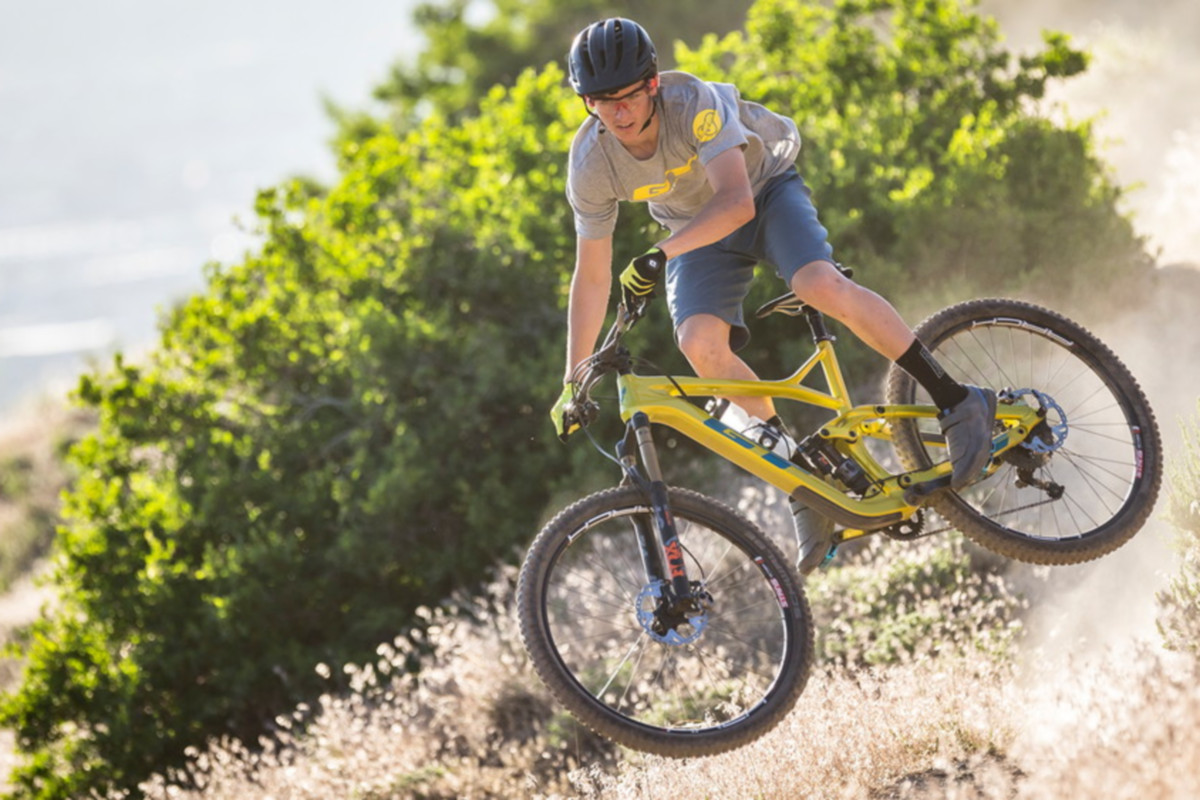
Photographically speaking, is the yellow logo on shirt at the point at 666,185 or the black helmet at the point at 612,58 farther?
the yellow logo on shirt at the point at 666,185

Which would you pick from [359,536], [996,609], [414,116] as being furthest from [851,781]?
[414,116]

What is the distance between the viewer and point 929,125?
1075cm

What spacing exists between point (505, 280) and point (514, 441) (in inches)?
53.9

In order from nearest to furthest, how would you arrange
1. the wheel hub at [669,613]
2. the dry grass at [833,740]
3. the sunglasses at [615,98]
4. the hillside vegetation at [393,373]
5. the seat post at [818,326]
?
the dry grass at [833,740] < the wheel hub at [669,613] < the sunglasses at [615,98] < the seat post at [818,326] < the hillside vegetation at [393,373]

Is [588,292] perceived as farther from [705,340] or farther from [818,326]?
[818,326]

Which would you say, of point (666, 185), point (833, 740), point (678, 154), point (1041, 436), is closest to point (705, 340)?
point (666, 185)

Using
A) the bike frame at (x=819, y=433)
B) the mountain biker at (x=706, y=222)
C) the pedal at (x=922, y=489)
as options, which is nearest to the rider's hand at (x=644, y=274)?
the mountain biker at (x=706, y=222)

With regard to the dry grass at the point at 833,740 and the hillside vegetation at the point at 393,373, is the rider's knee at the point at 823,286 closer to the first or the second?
the dry grass at the point at 833,740

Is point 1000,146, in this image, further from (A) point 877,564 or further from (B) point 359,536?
(B) point 359,536

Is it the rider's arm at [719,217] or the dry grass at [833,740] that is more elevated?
the rider's arm at [719,217]

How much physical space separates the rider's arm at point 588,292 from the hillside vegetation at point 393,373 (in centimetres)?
412

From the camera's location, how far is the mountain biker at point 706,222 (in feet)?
14.7

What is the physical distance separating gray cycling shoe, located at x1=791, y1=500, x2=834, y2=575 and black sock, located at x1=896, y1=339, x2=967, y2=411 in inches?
26.4

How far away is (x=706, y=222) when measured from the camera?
4.48 metres
